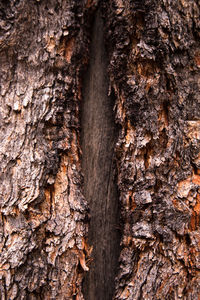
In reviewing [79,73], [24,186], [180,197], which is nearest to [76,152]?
[24,186]

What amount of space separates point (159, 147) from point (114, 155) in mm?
216

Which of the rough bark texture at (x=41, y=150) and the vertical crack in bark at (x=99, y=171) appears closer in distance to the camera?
the rough bark texture at (x=41, y=150)

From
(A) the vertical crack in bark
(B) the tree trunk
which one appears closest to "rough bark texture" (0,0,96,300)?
(B) the tree trunk

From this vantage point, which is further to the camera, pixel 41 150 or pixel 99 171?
pixel 99 171

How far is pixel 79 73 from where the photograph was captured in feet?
4.13

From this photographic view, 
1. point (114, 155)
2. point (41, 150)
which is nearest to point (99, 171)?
point (114, 155)

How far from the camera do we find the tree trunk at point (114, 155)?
42.9 inches

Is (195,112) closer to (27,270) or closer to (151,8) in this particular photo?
(151,8)

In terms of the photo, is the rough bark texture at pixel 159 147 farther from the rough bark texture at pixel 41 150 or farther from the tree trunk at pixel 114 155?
the rough bark texture at pixel 41 150

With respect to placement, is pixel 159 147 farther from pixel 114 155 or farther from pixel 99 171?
pixel 99 171

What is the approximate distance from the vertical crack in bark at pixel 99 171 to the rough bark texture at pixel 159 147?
0.14 meters

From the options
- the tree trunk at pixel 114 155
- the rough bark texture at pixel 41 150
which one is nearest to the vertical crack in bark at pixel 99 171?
the tree trunk at pixel 114 155

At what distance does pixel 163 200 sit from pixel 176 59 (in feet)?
2.01

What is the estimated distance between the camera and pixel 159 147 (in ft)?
3.76
